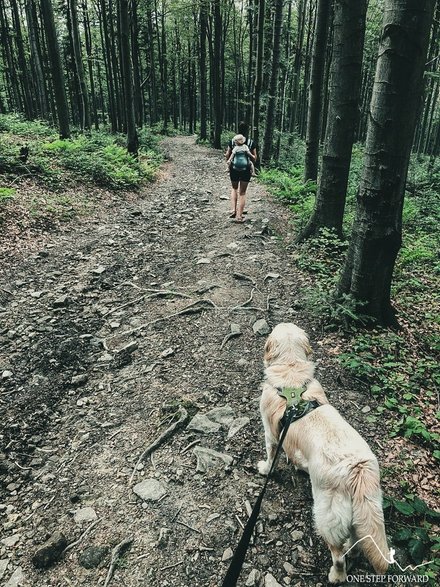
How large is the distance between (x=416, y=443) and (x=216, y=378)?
6.94 feet

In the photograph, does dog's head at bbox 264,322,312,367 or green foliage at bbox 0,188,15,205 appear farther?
green foliage at bbox 0,188,15,205

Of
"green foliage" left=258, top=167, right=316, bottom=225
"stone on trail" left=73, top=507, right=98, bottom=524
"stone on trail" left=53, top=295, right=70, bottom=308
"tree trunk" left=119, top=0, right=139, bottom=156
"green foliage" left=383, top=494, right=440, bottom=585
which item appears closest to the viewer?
"green foliage" left=383, top=494, right=440, bottom=585

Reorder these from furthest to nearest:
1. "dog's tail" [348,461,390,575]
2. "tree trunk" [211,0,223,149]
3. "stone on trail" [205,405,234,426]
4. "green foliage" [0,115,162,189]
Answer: "tree trunk" [211,0,223,149] → "green foliage" [0,115,162,189] → "stone on trail" [205,405,234,426] → "dog's tail" [348,461,390,575]

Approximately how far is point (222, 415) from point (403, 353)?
7.92 feet

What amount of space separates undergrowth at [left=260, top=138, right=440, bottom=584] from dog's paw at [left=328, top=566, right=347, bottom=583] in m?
0.48

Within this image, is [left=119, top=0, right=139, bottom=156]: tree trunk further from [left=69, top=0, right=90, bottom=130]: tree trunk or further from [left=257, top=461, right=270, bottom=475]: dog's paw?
[left=257, top=461, right=270, bottom=475]: dog's paw

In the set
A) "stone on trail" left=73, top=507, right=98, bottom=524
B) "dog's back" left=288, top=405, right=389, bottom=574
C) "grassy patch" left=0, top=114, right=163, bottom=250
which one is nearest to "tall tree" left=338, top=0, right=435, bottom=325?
"dog's back" left=288, top=405, right=389, bottom=574

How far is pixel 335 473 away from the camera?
2172mm

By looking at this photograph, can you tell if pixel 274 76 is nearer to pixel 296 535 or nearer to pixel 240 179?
pixel 240 179

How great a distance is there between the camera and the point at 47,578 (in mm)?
2570

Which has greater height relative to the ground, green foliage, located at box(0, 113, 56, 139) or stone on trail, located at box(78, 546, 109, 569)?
green foliage, located at box(0, 113, 56, 139)

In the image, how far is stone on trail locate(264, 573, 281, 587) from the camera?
8.14ft

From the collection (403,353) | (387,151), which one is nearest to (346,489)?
(403,353)

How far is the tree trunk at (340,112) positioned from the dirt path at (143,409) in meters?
1.26
